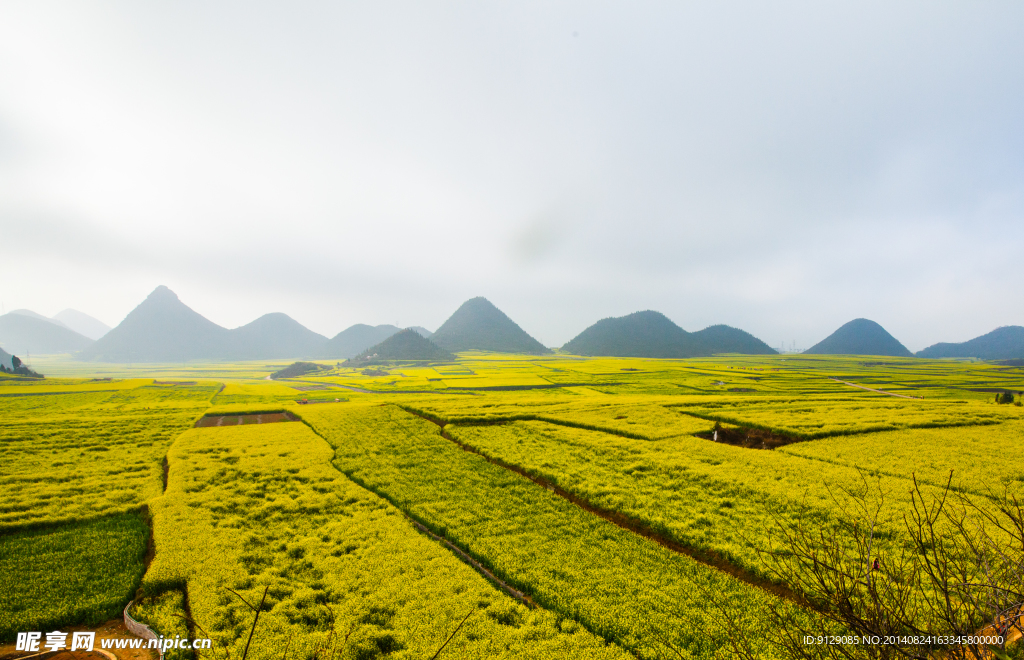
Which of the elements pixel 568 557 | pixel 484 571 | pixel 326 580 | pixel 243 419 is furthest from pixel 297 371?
pixel 568 557

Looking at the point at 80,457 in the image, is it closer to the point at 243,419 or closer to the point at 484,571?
the point at 243,419

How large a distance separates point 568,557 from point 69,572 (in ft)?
49.3

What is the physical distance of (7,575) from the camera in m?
11.2

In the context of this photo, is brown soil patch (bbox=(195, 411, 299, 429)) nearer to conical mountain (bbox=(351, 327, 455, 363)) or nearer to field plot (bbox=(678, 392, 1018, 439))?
field plot (bbox=(678, 392, 1018, 439))

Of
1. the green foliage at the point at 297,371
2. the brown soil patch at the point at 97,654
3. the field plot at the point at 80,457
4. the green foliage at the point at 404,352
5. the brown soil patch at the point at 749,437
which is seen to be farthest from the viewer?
the green foliage at the point at 404,352

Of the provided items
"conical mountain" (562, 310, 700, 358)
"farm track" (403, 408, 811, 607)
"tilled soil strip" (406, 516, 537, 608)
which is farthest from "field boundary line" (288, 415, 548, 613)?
"conical mountain" (562, 310, 700, 358)

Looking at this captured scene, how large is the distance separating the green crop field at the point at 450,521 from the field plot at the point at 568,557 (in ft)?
0.21

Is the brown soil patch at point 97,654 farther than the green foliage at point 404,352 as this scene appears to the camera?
No

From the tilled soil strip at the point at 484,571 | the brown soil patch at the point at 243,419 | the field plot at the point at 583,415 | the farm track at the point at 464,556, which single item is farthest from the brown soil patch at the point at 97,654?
the brown soil patch at the point at 243,419

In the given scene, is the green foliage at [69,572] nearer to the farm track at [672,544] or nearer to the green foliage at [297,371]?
the farm track at [672,544]

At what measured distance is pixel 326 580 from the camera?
36.5ft

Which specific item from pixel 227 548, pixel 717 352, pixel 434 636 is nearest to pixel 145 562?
pixel 227 548

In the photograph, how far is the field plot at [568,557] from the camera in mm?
9510

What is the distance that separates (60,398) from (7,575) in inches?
2085
